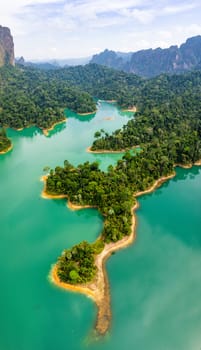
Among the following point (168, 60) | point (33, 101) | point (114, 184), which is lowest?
point (114, 184)

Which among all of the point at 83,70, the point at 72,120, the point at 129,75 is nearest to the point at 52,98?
the point at 72,120

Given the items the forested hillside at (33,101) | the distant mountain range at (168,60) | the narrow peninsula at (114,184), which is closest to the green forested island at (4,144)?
the forested hillside at (33,101)

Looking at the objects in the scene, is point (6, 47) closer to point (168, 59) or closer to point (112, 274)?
point (168, 59)

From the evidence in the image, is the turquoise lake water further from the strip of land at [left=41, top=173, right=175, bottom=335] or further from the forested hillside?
the forested hillside

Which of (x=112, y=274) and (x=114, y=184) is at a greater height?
(x=114, y=184)

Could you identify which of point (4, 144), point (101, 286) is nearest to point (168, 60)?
point (4, 144)

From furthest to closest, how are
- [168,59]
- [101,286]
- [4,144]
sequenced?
[168,59]
[4,144]
[101,286]

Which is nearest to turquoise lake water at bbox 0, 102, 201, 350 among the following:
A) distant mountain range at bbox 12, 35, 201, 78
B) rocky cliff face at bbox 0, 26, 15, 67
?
rocky cliff face at bbox 0, 26, 15, 67
